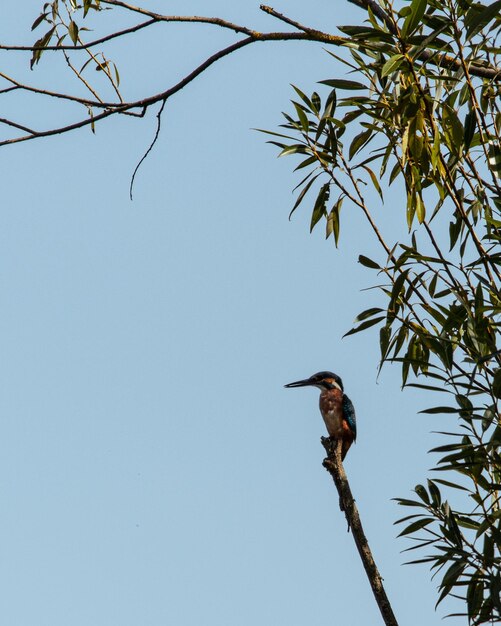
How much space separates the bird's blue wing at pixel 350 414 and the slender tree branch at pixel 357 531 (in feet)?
7.98

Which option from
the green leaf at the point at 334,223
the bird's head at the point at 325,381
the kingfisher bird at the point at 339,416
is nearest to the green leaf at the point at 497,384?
the green leaf at the point at 334,223

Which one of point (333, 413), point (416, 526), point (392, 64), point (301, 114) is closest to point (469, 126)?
point (392, 64)

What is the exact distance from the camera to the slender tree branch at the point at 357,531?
4.04m

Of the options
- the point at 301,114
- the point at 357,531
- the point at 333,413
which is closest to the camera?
the point at 357,531

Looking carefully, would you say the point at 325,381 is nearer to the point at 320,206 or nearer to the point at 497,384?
the point at 320,206

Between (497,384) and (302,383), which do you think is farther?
(302,383)

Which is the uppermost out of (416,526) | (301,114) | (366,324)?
(301,114)

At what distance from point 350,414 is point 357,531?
3040mm

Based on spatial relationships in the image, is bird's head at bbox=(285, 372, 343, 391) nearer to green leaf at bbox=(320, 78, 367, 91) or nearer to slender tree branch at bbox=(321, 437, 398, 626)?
slender tree branch at bbox=(321, 437, 398, 626)

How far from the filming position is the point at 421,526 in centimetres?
429

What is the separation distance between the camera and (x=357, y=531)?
13.9 feet

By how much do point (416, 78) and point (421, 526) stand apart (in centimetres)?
198

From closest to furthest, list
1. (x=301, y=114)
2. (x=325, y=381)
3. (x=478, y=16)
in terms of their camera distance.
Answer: (x=478, y=16) < (x=301, y=114) < (x=325, y=381)

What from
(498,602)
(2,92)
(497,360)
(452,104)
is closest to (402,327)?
(497,360)
